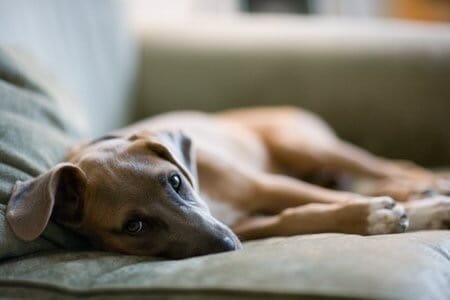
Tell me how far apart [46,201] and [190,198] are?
415 mm

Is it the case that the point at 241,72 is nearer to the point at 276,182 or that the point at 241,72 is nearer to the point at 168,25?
the point at 168,25

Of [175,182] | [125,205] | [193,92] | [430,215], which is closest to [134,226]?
[125,205]

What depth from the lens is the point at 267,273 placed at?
1.65 m

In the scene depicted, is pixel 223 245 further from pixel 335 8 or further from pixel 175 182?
pixel 335 8

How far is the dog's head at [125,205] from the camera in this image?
78.8 inches

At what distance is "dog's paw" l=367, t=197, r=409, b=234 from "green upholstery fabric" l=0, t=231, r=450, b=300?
0.26 metres

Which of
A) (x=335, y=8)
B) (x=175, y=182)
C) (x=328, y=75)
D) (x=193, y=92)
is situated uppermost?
(x=175, y=182)

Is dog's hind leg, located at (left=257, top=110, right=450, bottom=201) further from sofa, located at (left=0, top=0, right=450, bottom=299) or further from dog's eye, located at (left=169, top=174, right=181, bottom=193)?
dog's eye, located at (left=169, top=174, right=181, bottom=193)

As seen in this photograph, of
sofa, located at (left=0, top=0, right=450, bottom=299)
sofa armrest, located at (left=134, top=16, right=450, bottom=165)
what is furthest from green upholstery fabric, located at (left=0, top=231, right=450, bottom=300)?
sofa armrest, located at (left=134, top=16, right=450, bottom=165)

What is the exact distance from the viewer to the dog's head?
6.57 ft

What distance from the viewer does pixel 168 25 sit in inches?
147

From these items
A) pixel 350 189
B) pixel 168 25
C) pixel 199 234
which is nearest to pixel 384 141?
pixel 350 189

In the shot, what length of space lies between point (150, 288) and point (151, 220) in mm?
411

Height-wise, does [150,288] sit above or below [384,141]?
above
